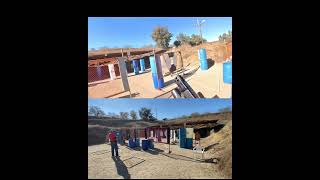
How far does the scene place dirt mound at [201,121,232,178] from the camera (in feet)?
12.8

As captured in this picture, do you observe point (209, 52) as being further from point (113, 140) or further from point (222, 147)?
point (113, 140)

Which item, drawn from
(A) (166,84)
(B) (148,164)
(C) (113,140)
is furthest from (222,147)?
(C) (113,140)

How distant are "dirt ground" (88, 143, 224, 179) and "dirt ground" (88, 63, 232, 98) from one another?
0.68m

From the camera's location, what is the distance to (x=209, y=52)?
161 inches

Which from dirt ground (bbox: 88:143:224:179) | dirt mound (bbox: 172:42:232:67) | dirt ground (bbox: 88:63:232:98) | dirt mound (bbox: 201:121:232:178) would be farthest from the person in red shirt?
dirt mound (bbox: 172:42:232:67)

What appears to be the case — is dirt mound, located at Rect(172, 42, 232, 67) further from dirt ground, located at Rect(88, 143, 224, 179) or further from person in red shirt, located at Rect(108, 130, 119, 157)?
person in red shirt, located at Rect(108, 130, 119, 157)

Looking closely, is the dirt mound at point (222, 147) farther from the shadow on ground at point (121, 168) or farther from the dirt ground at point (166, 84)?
the shadow on ground at point (121, 168)

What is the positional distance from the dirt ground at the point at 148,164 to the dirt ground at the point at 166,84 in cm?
68

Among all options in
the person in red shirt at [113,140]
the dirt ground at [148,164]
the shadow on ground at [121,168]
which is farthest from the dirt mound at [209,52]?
the shadow on ground at [121,168]

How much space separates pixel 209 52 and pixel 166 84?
700 millimetres
